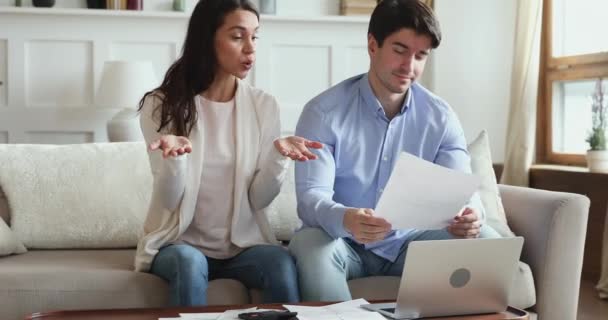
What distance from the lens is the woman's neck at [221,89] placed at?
8.08ft

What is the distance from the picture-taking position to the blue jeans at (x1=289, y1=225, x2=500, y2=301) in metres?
2.10

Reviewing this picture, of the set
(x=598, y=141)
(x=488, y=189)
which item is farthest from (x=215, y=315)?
(x=598, y=141)

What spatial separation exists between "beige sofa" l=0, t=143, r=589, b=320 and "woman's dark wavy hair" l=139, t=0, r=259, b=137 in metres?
0.44

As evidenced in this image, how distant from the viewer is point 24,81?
188 inches

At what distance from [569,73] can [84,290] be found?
3020mm

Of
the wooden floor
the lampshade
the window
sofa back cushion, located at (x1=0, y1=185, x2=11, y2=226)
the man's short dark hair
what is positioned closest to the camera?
the man's short dark hair

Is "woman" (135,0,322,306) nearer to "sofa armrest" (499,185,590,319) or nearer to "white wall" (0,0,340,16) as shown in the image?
"sofa armrest" (499,185,590,319)

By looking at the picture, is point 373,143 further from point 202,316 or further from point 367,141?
point 202,316

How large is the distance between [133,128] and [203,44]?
2071 millimetres

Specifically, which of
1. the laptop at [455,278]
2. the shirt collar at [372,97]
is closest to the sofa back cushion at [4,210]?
the shirt collar at [372,97]

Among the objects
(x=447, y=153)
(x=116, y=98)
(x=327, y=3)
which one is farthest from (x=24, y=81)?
(x=447, y=153)

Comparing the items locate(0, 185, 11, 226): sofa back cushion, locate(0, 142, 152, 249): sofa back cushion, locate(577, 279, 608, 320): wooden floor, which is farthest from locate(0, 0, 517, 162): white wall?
locate(0, 185, 11, 226): sofa back cushion

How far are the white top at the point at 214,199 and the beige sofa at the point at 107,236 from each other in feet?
0.39

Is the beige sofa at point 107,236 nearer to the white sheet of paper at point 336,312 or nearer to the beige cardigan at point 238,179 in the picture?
the beige cardigan at point 238,179
